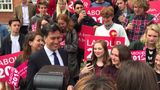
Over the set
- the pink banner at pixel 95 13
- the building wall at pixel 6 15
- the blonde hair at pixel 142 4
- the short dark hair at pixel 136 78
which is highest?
the blonde hair at pixel 142 4

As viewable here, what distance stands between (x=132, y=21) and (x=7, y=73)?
238 centimetres

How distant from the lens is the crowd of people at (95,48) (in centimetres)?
232

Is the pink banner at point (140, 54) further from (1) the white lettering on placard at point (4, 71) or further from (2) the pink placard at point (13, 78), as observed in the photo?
(1) the white lettering on placard at point (4, 71)

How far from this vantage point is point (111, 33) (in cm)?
601

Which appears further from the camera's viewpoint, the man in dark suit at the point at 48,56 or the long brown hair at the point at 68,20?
the long brown hair at the point at 68,20

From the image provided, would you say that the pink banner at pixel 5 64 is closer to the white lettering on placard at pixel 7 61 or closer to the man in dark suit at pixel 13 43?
the white lettering on placard at pixel 7 61

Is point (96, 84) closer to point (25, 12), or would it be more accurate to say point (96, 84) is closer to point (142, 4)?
point (142, 4)

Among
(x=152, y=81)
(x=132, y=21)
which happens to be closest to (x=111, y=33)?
(x=132, y=21)

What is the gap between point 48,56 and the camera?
3.89 m

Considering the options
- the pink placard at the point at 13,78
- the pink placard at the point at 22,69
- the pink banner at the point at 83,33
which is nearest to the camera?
the pink placard at the point at 13,78

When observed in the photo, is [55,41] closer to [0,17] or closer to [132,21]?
[132,21]

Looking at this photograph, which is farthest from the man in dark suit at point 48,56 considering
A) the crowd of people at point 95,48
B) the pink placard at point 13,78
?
the pink placard at point 13,78

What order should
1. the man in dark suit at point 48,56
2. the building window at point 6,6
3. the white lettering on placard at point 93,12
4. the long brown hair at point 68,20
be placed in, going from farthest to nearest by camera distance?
the building window at point 6,6, the white lettering on placard at point 93,12, the long brown hair at point 68,20, the man in dark suit at point 48,56

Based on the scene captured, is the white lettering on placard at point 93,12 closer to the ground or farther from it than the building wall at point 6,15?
farther from it
